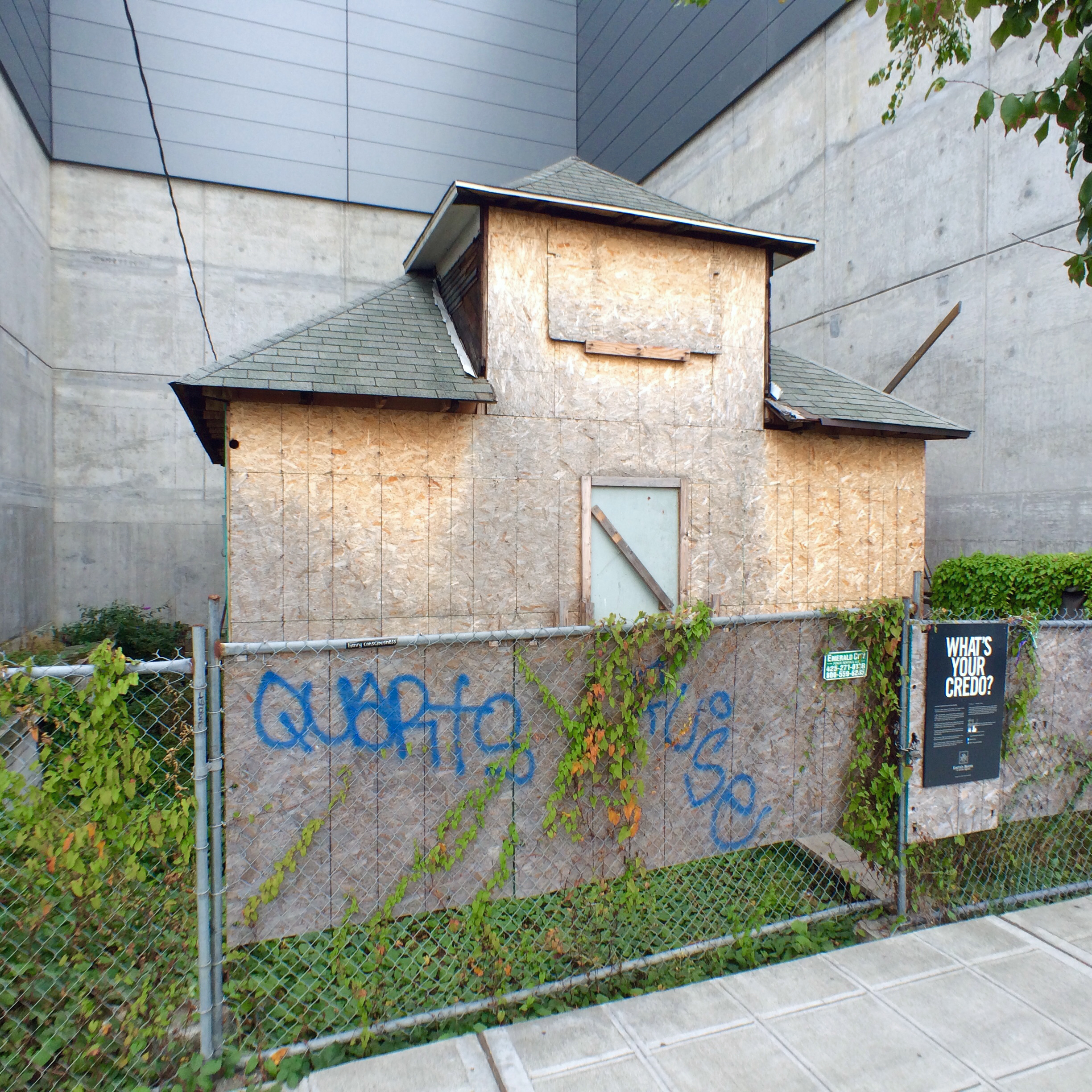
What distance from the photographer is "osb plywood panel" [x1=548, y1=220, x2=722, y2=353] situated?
7715 millimetres

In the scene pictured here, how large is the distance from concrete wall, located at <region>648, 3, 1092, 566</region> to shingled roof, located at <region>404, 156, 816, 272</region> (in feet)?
12.0

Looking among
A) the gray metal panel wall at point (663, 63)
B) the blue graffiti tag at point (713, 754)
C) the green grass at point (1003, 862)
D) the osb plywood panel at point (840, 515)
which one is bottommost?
the green grass at point (1003, 862)

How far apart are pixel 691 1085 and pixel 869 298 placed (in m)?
12.5

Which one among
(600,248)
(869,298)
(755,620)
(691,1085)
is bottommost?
(691,1085)

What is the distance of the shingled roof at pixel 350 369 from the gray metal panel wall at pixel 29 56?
27.0 feet

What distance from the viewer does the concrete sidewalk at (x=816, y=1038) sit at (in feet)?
9.71

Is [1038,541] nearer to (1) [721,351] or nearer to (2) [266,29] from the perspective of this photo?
(1) [721,351]

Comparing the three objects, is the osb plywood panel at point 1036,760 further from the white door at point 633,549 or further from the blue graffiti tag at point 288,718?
the white door at point 633,549

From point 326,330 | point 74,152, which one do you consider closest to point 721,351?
point 326,330

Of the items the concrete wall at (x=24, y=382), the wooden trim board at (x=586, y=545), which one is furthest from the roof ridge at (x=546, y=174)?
the concrete wall at (x=24, y=382)

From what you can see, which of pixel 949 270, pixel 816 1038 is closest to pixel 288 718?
pixel 816 1038

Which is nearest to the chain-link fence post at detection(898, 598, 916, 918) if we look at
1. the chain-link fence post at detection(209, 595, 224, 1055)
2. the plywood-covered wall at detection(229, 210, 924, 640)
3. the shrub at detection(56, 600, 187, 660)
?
the chain-link fence post at detection(209, 595, 224, 1055)

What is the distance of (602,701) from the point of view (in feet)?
11.7

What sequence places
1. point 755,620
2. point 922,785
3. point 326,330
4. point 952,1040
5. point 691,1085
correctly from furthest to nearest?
point 326,330 < point 922,785 < point 755,620 < point 952,1040 < point 691,1085
